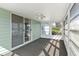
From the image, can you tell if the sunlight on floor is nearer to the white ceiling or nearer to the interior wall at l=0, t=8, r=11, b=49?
the interior wall at l=0, t=8, r=11, b=49

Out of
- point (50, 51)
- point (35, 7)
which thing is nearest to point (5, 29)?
point (35, 7)

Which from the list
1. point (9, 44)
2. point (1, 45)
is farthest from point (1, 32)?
point (9, 44)

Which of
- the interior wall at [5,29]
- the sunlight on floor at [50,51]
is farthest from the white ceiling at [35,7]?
the sunlight on floor at [50,51]

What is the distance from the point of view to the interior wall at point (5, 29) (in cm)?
422

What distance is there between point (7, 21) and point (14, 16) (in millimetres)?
893

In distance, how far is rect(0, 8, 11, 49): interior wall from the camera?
4.22m

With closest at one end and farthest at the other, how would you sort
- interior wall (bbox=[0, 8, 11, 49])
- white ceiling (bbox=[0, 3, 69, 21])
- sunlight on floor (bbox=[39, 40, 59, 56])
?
1. white ceiling (bbox=[0, 3, 69, 21])
2. interior wall (bbox=[0, 8, 11, 49])
3. sunlight on floor (bbox=[39, 40, 59, 56])

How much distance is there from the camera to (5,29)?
452 centimetres

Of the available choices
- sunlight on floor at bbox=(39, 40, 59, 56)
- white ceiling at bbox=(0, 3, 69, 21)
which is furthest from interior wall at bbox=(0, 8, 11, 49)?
sunlight on floor at bbox=(39, 40, 59, 56)

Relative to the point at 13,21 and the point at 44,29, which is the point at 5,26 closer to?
the point at 13,21

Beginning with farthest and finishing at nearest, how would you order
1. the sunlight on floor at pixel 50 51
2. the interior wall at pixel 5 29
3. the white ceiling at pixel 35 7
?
the sunlight on floor at pixel 50 51, the interior wall at pixel 5 29, the white ceiling at pixel 35 7

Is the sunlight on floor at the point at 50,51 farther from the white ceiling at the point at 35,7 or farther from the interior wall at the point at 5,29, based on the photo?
the white ceiling at the point at 35,7

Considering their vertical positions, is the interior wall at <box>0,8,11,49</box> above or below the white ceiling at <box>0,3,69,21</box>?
below

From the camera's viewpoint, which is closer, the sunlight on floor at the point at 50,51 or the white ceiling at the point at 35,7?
the white ceiling at the point at 35,7
